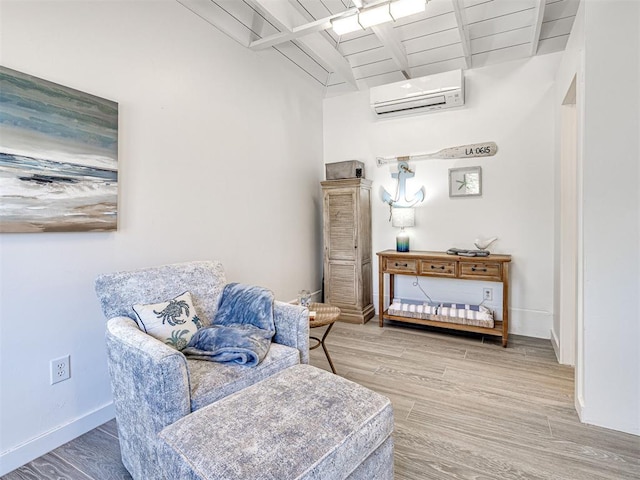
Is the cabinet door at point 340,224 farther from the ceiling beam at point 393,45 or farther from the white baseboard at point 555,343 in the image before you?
the white baseboard at point 555,343

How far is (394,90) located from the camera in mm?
3574

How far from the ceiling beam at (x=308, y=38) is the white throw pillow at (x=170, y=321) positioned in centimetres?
212

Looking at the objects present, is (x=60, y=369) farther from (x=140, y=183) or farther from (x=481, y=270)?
(x=481, y=270)

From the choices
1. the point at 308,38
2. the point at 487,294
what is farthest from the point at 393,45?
the point at 487,294

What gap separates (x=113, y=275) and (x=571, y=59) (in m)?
3.24

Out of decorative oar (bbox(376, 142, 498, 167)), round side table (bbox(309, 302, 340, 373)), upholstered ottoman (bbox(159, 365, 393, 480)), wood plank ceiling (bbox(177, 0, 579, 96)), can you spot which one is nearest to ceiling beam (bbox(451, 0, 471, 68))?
wood plank ceiling (bbox(177, 0, 579, 96))

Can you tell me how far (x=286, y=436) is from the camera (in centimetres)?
109

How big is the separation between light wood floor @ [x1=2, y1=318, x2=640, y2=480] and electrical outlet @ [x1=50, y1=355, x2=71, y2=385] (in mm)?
353

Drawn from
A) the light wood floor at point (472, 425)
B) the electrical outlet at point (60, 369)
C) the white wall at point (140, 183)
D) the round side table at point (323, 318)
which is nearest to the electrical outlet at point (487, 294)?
the light wood floor at point (472, 425)

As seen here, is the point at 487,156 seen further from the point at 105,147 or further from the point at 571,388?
the point at 105,147

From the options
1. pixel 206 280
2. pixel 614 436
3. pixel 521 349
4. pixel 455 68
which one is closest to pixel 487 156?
pixel 455 68

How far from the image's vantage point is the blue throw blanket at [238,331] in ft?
5.43

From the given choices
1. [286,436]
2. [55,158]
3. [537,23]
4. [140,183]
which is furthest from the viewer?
[537,23]

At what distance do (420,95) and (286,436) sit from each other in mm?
3399
